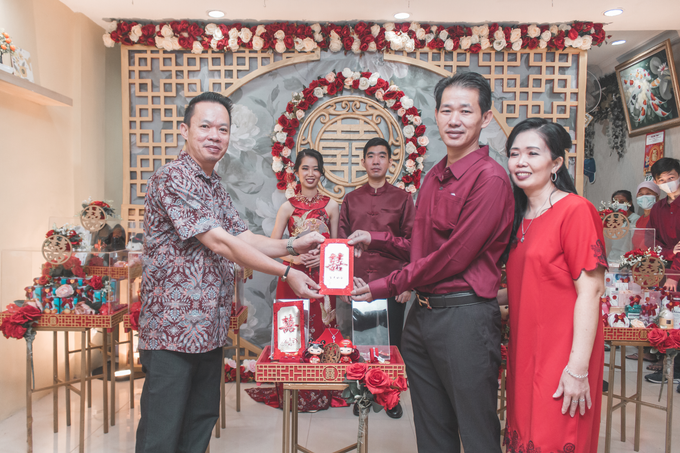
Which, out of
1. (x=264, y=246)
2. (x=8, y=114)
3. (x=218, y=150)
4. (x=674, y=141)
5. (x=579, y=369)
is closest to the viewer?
(x=579, y=369)

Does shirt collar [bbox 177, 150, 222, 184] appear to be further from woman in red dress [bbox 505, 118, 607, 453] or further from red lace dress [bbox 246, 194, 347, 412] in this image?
red lace dress [bbox 246, 194, 347, 412]

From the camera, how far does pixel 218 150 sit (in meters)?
1.95

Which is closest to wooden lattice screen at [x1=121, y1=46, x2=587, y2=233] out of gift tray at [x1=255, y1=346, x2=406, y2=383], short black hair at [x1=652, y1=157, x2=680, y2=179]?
short black hair at [x1=652, y1=157, x2=680, y2=179]

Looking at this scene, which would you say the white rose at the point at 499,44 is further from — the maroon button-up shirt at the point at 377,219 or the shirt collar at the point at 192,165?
the shirt collar at the point at 192,165

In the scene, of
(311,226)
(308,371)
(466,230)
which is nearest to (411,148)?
(311,226)

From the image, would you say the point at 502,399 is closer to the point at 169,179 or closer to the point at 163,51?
the point at 169,179

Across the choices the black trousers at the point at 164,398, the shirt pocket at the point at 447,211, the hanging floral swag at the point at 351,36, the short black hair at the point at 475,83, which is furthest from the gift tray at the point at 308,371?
the hanging floral swag at the point at 351,36


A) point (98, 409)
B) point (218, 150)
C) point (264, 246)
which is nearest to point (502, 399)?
point (264, 246)

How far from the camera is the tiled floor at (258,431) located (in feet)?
9.41

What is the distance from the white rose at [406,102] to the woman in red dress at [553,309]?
244 centimetres

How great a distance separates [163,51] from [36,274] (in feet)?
7.58

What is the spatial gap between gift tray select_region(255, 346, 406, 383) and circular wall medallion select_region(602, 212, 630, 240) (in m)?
1.98

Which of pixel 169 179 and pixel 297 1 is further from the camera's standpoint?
pixel 297 1

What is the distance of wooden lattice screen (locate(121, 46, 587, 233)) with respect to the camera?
413 centimetres
